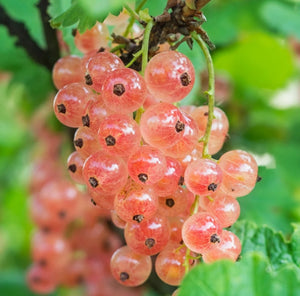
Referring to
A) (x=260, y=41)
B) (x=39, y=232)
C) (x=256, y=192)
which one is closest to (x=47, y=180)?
(x=39, y=232)

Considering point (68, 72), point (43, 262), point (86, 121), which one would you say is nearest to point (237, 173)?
point (86, 121)

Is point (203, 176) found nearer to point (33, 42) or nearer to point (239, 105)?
point (33, 42)

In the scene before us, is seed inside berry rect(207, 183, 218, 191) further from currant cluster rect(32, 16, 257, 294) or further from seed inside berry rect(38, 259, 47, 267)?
seed inside berry rect(38, 259, 47, 267)

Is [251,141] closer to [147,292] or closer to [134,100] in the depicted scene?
[147,292]

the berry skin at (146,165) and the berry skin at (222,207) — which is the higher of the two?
the berry skin at (146,165)

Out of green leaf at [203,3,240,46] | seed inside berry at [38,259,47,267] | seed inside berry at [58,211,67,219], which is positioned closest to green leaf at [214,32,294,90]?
green leaf at [203,3,240,46]

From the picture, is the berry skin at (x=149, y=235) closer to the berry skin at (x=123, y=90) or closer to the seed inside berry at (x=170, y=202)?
the seed inside berry at (x=170, y=202)

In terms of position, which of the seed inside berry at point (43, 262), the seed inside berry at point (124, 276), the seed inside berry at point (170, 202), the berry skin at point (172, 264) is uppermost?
the seed inside berry at point (170, 202)

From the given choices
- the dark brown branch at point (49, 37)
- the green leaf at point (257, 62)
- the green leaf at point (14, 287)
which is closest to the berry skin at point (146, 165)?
the dark brown branch at point (49, 37)
